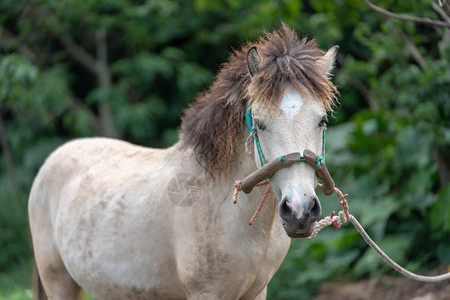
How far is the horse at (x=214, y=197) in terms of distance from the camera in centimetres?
237

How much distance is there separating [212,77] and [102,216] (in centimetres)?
627

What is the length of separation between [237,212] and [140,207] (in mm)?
614

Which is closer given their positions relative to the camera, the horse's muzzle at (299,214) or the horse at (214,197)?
the horse's muzzle at (299,214)

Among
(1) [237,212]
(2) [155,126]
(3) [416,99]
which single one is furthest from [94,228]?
(2) [155,126]

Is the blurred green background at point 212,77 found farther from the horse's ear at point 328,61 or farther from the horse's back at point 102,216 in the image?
the horse's ear at point 328,61

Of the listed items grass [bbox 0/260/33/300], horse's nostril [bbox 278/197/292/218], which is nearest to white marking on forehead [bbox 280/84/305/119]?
horse's nostril [bbox 278/197/292/218]

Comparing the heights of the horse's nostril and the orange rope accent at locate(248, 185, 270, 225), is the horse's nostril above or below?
above

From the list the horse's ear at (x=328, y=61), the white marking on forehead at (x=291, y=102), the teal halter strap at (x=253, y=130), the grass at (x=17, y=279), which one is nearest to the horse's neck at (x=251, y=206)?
the teal halter strap at (x=253, y=130)

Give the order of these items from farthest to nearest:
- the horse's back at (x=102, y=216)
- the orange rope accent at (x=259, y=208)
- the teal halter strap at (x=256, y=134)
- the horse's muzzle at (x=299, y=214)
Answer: the horse's back at (x=102, y=216) → the orange rope accent at (x=259, y=208) → the teal halter strap at (x=256, y=134) → the horse's muzzle at (x=299, y=214)

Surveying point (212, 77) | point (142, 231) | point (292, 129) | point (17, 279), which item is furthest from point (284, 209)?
point (212, 77)

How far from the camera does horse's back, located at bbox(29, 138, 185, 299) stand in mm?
2965

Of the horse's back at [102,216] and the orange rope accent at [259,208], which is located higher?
the orange rope accent at [259,208]

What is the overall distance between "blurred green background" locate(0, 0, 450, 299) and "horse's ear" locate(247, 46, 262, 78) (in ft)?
4.17

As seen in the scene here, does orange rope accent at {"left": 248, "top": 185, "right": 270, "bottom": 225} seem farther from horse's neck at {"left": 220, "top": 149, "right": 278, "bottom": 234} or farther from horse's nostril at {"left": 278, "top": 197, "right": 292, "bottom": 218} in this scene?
horse's nostril at {"left": 278, "top": 197, "right": 292, "bottom": 218}
